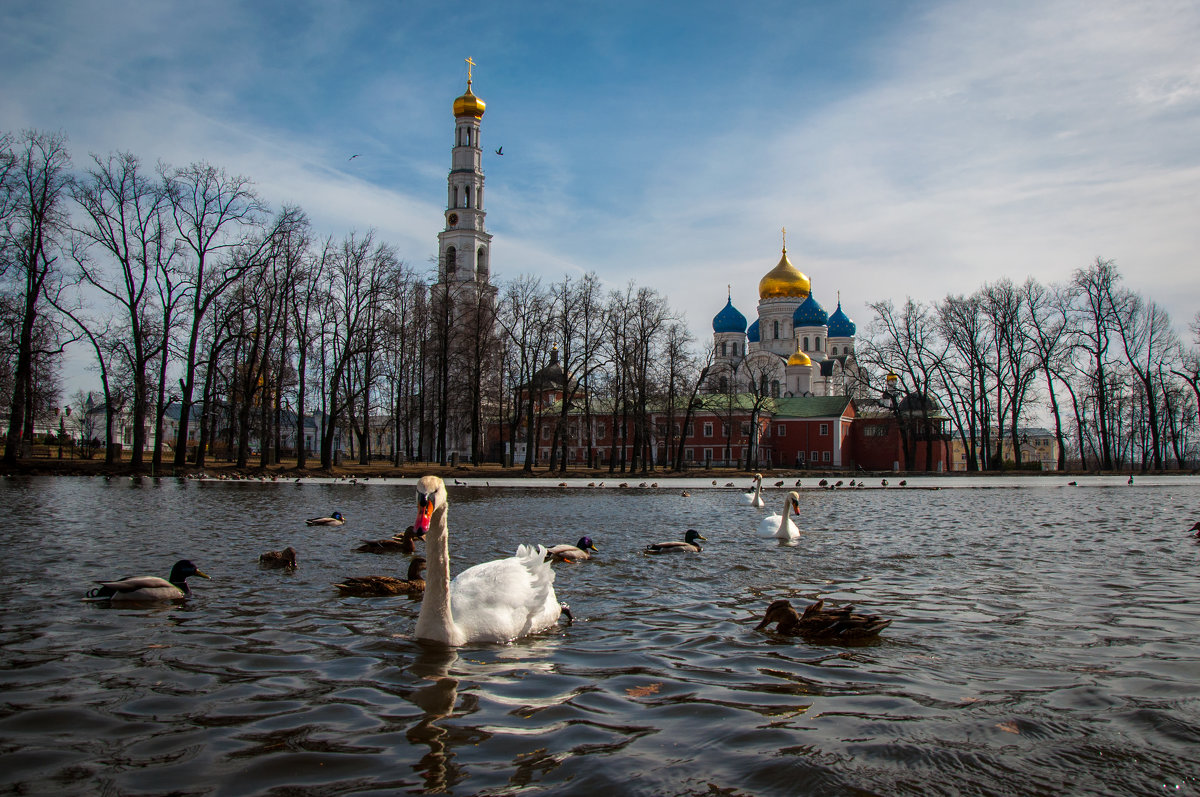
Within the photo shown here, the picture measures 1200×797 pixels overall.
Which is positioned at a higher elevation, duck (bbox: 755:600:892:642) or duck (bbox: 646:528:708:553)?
duck (bbox: 755:600:892:642)

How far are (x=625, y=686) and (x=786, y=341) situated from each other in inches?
3728

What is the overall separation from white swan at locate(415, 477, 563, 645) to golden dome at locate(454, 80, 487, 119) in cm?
8015

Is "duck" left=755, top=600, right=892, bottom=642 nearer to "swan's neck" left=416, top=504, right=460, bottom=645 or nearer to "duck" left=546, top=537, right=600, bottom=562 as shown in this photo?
"swan's neck" left=416, top=504, right=460, bottom=645

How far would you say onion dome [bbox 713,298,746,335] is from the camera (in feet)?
328

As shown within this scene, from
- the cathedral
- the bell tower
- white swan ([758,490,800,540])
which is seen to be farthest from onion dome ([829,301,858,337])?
white swan ([758,490,800,540])

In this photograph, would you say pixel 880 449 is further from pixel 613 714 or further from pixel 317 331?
pixel 613 714

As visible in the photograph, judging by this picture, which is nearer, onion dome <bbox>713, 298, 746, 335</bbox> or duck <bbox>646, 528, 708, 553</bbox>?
duck <bbox>646, 528, 708, 553</bbox>

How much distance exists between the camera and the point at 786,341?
9669cm

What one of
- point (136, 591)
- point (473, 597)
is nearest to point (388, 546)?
point (136, 591)

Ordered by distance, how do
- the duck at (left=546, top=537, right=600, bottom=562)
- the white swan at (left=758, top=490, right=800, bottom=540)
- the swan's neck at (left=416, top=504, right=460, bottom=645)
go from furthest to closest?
the white swan at (left=758, top=490, right=800, bottom=540) → the duck at (left=546, top=537, right=600, bottom=562) → the swan's neck at (left=416, top=504, right=460, bottom=645)

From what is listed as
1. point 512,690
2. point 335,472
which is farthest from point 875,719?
point 335,472

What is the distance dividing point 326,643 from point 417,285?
4971 cm

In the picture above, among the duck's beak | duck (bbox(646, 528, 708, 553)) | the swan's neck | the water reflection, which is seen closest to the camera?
the water reflection

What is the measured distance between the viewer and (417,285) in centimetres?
5397
